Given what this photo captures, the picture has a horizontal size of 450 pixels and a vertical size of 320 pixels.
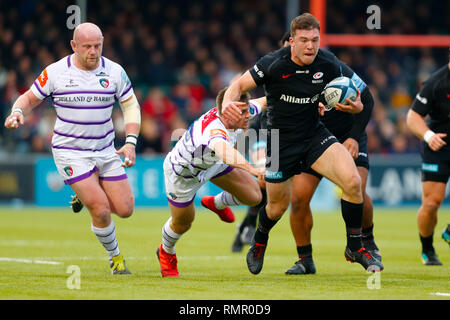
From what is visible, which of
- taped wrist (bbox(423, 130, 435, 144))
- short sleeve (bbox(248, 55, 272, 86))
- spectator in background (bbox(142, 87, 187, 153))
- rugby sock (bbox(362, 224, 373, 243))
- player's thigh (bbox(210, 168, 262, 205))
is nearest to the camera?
short sleeve (bbox(248, 55, 272, 86))

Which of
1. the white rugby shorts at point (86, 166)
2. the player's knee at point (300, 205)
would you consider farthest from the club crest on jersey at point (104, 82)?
the player's knee at point (300, 205)

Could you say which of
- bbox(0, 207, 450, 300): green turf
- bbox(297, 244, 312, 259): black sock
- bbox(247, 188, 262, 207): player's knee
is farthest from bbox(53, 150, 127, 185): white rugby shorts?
bbox(297, 244, 312, 259): black sock

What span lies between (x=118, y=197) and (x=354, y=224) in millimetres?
2320

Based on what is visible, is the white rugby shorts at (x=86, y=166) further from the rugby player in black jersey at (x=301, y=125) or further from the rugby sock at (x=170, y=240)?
the rugby player in black jersey at (x=301, y=125)

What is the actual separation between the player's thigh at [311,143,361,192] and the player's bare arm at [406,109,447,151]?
78.2 inches

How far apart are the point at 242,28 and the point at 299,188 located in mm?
16300

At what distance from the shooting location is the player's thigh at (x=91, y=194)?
26.4 ft

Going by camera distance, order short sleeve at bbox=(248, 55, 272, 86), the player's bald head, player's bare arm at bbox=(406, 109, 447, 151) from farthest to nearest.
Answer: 1. player's bare arm at bbox=(406, 109, 447, 151)
2. the player's bald head
3. short sleeve at bbox=(248, 55, 272, 86)

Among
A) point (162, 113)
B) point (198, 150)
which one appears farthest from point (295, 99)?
point (162, 113)

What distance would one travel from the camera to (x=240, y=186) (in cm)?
851

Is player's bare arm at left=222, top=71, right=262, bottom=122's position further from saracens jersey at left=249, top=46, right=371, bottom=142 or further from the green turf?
the green turf

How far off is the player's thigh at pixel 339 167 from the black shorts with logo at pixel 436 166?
2360 mm

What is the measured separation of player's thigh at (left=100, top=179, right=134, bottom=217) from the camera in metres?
8.26

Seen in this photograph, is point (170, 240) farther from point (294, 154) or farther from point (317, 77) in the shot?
point (317, 77)
